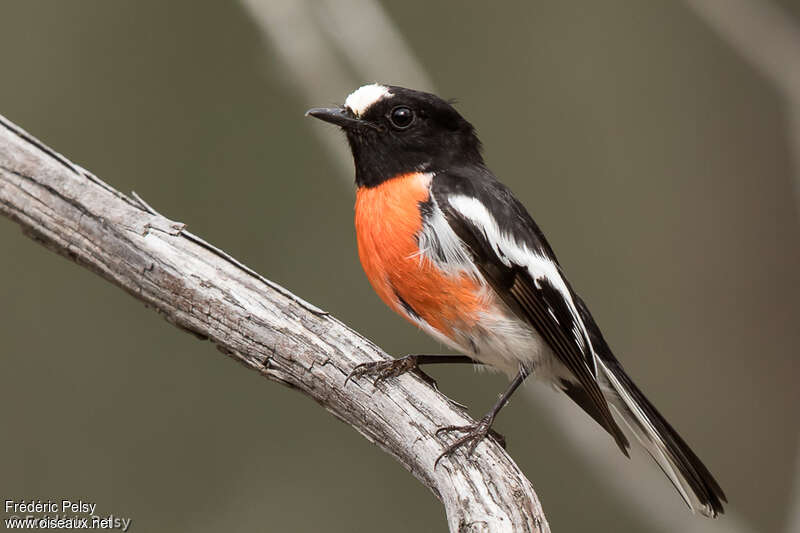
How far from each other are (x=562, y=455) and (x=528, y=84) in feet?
7.68

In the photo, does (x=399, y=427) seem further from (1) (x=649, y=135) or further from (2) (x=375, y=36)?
(1) (x=649, y=135)

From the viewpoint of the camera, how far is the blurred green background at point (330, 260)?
5477 millimetres

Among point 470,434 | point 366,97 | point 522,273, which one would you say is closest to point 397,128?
point 366,97

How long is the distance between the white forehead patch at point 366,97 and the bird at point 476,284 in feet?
0.04

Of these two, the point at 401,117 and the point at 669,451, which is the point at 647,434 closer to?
the point at 669,451

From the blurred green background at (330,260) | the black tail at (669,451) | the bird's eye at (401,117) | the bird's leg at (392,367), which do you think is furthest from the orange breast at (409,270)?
the blurred green background at (330,260)

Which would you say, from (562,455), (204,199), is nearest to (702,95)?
(562,455)

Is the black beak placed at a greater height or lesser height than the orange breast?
greater

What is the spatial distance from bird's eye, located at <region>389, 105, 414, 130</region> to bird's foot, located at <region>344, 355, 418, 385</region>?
893 mm

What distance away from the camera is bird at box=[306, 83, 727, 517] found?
3254 mm

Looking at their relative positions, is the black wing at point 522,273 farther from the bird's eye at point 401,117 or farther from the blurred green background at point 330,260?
the blurred green background at point 330,260

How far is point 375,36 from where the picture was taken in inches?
163

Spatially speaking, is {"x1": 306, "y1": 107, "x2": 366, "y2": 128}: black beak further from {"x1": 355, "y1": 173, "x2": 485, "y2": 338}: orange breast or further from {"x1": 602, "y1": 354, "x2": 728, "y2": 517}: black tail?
{"x1": 602, "y1": 354, "x2": 728, "y2": 517}: black tail

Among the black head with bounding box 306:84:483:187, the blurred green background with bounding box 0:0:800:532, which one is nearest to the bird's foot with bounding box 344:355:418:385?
the black head with bounding box 306:84:483:187
